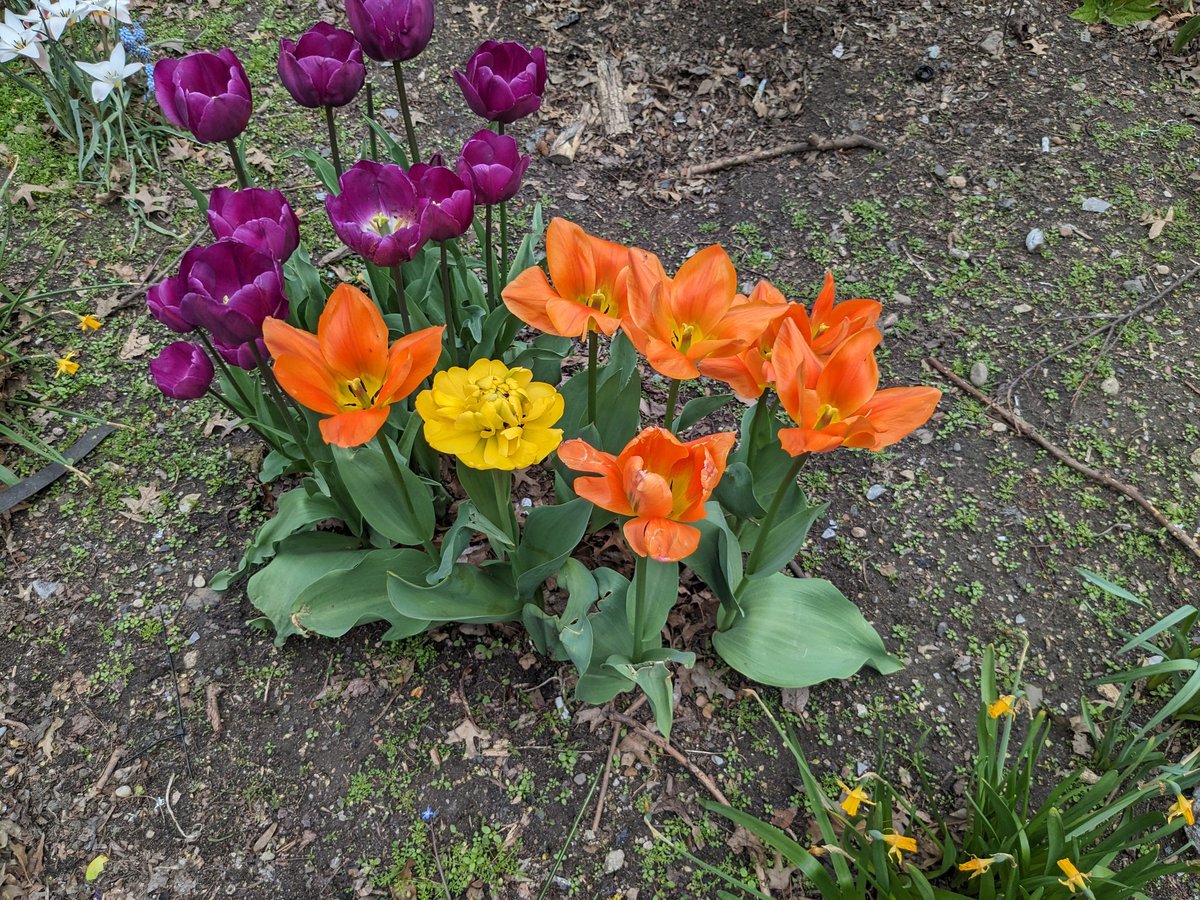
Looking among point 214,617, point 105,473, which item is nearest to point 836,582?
point 214,617

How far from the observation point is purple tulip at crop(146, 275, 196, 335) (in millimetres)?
1457

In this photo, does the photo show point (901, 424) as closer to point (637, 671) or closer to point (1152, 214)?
point (637, 671)

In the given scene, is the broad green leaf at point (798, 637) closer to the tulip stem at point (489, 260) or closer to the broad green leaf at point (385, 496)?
the broad green leaf at point (385, 496)

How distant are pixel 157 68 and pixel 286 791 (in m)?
1.66

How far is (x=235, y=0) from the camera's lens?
389 centimetres

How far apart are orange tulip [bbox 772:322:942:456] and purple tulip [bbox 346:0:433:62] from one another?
42.2 inches

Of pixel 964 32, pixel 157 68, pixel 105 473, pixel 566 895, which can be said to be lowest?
pixel 566 895

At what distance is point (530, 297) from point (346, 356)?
0.36m

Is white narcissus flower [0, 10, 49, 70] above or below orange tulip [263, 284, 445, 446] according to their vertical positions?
above

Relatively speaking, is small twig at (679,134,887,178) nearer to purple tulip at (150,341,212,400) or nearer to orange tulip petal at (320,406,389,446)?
purple tulip at (150,341,212,400)

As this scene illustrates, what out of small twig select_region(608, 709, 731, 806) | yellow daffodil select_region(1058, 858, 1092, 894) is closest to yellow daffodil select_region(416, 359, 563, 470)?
small twig select_region(608, 709, 731, 806)

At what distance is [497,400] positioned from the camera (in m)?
1.35

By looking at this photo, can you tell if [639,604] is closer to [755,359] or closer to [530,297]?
[755,359]

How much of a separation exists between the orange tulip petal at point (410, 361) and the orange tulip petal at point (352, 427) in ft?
0.21
